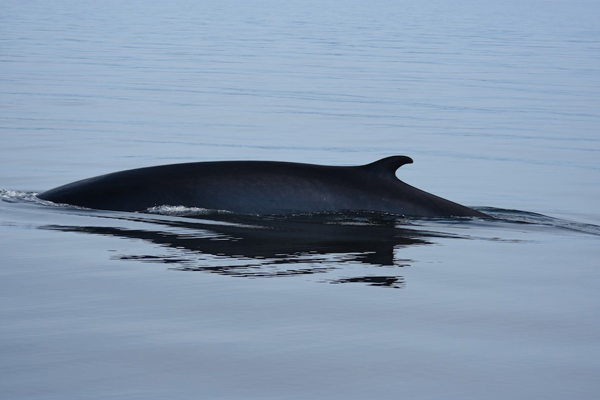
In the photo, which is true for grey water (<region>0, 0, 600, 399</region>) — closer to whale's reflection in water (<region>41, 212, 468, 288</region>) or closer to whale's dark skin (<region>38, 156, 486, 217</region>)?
whale's reflection in water (<region>41, 212, 468, 288</region>)

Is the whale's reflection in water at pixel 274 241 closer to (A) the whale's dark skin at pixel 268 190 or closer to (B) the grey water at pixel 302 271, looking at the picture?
(B) the grey water at pixel 302 271

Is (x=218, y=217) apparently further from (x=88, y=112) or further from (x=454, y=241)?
(x=88, y=112)

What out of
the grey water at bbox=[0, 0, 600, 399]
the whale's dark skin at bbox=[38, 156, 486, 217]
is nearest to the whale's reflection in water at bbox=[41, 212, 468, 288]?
the grey water at bbox=[0, 0, 600, 399]

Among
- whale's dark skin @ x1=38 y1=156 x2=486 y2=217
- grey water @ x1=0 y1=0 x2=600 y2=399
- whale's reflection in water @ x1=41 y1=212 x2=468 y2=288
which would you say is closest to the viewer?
grey water @ x1=0 y1=0 x2=600 y2=399

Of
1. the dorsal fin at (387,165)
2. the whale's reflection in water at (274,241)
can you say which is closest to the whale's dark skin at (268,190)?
the dorsal fin at (387,165)

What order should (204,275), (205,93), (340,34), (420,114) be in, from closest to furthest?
(204,275) → (420,114) → (205,93) → (340,34)

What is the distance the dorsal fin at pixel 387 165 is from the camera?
11039mm

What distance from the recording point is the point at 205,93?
2914 cm

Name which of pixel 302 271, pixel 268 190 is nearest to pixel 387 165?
pixel 268 190

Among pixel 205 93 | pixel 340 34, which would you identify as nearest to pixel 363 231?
pixel 205 93

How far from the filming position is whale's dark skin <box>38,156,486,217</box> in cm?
1100

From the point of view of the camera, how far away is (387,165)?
36.5 feet

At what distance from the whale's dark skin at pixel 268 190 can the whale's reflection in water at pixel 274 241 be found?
150 millimetres

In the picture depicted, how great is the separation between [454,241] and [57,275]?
3.61m
